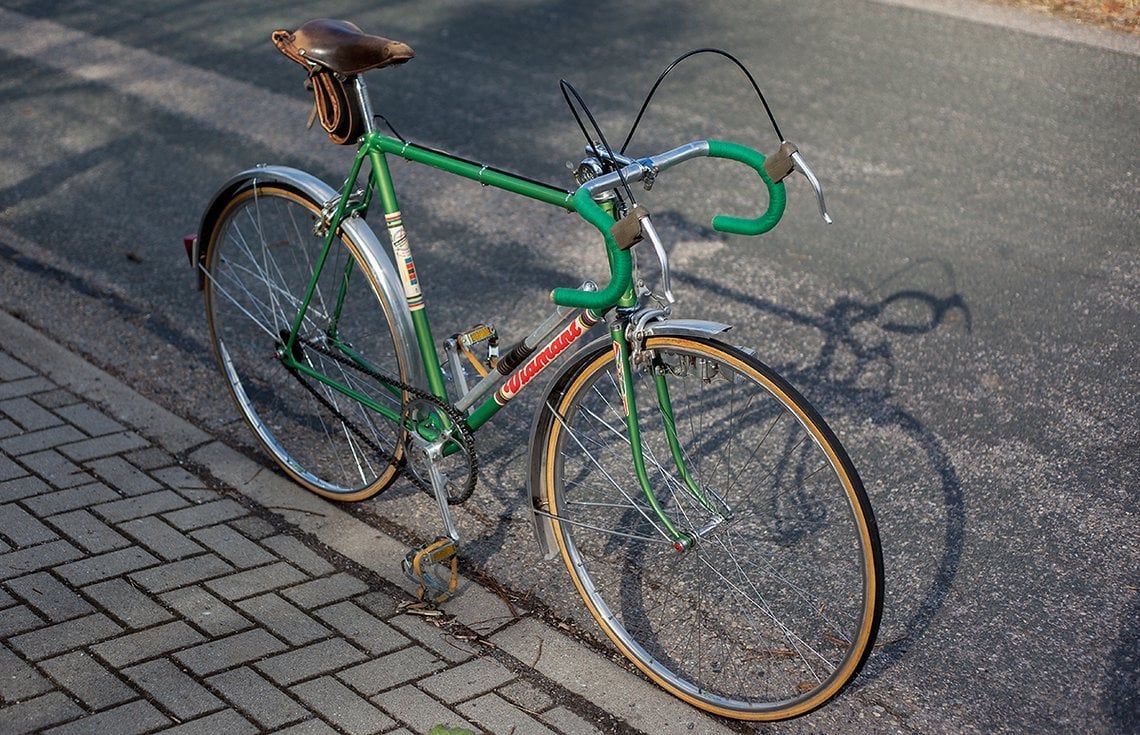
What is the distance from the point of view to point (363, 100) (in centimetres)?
359

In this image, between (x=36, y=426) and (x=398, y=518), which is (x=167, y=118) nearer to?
(x=36, y=426)

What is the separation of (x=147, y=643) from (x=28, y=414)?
5.24 ft

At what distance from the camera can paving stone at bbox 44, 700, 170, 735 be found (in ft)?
9.77

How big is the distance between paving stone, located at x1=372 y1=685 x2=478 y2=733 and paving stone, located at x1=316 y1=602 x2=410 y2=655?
20 centimetres

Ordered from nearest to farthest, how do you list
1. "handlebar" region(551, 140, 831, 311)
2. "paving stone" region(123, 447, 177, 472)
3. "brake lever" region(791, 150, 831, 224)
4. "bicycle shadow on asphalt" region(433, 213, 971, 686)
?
"brake lever" region(791, 150, 831, 224), "handlebar" region(551, 140, 831, 311), "bicycle shadow on asphalt" region(433, 213, 971, 686), "paving stone" region(123, 447, 177, 472)

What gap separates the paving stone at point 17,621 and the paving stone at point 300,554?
73 centimetres

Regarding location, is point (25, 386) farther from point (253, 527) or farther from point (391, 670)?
point (391, 670)

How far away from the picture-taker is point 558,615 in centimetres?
361


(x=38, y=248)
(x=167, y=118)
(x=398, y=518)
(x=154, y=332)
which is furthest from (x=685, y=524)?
(x=167, y=118)

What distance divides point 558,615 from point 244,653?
2.99 ft

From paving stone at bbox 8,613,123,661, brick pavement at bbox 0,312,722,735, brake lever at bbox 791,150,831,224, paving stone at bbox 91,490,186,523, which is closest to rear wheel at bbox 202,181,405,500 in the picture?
brick pavement at bbox 0,312,722,735

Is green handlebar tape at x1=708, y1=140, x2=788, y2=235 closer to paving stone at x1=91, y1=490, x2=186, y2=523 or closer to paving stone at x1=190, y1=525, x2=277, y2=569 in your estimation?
paving stone at x1=190, y1=525, x2=277, y2=569

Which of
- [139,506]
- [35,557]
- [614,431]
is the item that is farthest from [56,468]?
[614,431]

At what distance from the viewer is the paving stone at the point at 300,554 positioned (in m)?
3.75
